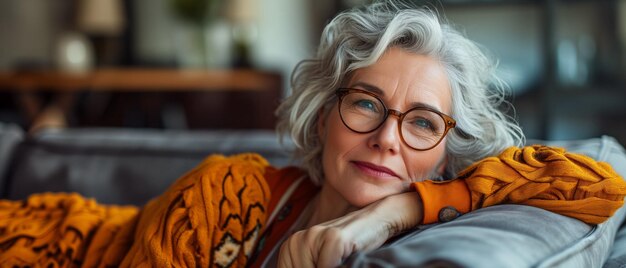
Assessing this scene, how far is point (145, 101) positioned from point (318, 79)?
4.60 meters

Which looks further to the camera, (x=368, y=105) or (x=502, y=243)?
(x=368, y=105)

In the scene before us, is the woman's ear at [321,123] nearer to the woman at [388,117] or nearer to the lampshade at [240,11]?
the woman at [388,117]

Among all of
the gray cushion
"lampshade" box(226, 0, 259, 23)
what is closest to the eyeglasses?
the gray cushion

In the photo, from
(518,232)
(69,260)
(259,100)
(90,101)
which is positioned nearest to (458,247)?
(518,232)

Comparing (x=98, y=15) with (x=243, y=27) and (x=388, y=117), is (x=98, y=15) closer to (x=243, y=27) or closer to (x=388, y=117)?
(x=243, y=27)

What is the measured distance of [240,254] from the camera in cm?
139

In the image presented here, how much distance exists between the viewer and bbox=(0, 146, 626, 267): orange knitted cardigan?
1148mm

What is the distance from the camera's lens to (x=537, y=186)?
1.15 m

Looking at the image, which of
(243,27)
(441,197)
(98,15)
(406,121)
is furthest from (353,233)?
(98,15)

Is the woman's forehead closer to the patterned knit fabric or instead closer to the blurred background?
the patterned knit fabric

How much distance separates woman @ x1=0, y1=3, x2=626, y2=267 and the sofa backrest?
0.43m

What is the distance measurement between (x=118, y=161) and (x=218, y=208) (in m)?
0.83

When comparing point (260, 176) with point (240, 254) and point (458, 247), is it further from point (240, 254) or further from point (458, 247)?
point (458, 247)

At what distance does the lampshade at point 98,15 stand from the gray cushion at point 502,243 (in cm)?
504
